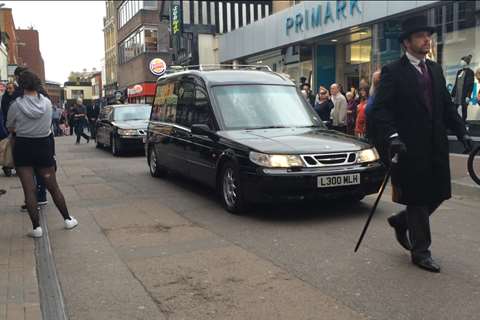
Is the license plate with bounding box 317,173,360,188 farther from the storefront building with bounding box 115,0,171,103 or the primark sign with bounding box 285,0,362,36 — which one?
the storefront building with bounding box 115,0,171,103

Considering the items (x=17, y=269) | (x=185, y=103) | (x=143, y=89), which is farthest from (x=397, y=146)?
(x=143, y=89)

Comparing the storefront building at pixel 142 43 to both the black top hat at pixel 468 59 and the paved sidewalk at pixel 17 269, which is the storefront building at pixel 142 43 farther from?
the paved sidewalk at pixel 17 269

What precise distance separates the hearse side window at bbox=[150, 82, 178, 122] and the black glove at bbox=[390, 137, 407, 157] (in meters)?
5.76

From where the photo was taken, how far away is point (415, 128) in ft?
15.4

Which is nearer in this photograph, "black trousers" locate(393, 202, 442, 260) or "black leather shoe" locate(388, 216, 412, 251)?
"black trousers" locate(393, 202, 442, 260)

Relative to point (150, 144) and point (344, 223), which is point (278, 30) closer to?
point (150, 144)

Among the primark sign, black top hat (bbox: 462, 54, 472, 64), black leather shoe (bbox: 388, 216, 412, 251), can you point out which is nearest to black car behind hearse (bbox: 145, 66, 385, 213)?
black leather shoe (bbox: 388, 216, 412, 251)

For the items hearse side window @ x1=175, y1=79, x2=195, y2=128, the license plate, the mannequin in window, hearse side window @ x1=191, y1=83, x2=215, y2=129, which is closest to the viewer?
the license plate

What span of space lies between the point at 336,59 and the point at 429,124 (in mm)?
17008

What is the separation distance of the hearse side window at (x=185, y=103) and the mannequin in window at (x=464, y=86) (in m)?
7.60

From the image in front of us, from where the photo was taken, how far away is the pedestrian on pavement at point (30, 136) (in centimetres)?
618

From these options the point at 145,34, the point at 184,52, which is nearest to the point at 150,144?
the point at 184,52

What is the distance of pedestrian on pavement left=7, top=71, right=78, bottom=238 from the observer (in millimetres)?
6176

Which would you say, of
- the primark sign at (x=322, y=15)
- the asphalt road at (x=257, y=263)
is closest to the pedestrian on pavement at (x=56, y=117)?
the primark sign at (x=322, y=15)
